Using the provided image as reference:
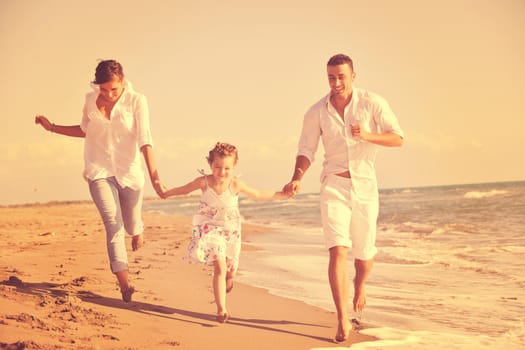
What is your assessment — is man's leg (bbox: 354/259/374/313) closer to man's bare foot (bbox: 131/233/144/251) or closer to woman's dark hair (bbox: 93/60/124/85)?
man's bare foot (bbox: 131/233/144/251)

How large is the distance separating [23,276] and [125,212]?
71.0 inches

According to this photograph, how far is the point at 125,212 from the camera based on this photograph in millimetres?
5555

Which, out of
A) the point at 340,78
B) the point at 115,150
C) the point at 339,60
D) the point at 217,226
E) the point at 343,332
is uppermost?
the point at 339,60

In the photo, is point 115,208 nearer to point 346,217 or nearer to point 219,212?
point 219,212

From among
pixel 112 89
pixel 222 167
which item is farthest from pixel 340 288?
pixel 112 89

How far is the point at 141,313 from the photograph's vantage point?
5039 mm

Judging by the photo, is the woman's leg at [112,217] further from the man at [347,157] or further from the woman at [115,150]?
the man at [347,157]

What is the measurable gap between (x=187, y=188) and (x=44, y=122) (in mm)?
1568

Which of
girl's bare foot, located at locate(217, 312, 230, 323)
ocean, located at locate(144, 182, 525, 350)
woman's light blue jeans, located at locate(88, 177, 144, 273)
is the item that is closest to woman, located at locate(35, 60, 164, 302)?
woman's light blue jeans, located at locate(88, 177, 144, 273)

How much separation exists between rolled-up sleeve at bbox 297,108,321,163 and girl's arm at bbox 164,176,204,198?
3.00 ft

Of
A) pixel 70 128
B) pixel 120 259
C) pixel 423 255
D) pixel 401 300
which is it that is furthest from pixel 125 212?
pixel 423 255

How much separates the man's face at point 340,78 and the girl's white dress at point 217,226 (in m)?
1.29

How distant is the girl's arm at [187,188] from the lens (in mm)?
5094

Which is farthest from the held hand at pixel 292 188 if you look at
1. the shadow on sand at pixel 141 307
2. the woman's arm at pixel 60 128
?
the woman's arm at pixel 60 128
